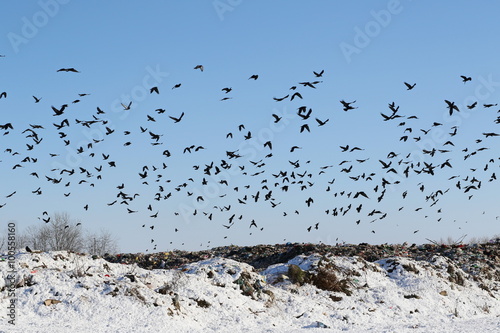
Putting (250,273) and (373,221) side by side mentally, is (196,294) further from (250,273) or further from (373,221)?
(373,221)

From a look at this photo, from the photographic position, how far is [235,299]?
1395 centimetres

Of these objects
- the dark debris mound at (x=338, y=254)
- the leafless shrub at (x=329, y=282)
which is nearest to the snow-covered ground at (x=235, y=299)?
the leafless shrub at (x=329, y=282)

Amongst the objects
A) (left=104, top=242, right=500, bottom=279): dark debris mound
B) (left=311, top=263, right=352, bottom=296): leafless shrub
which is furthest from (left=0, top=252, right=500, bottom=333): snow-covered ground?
(left=104, top=242, right=500, bottom=279): dark debris mound

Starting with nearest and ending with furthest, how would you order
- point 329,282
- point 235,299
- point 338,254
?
point 235,299 < point 329,282 < point 338,254

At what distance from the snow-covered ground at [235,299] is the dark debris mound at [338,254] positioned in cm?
375

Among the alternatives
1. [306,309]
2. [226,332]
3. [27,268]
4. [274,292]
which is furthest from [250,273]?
[27,268]

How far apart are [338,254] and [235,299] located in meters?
10.9

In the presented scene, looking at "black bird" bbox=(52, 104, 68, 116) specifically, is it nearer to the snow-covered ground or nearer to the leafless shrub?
the snow-covered ground

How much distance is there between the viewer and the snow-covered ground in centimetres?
1163

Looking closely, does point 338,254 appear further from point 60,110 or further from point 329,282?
point 60,110

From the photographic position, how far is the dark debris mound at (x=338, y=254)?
22.5 m

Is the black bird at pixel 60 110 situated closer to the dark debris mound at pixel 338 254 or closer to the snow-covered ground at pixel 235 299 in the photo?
the snow-covered ground at pixel 235 299

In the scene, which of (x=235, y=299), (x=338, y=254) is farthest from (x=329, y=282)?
(x=338, y=254)

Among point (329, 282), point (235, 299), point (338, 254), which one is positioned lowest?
point (235, 299)
